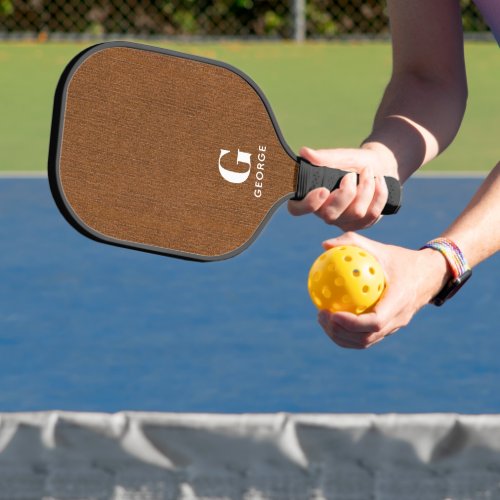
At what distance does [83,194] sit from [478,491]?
80cm

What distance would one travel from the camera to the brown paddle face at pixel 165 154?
2078 mm

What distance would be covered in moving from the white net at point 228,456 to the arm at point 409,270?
0.86 ft

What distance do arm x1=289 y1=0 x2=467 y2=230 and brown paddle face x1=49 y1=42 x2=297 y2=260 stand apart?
0.37 feet

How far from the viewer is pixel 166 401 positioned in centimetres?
394

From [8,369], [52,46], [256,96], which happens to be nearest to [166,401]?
[8,369]

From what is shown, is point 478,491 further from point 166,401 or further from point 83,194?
point 166,401

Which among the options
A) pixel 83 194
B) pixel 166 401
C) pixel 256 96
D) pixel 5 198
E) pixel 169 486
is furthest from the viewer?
pixel 5 198

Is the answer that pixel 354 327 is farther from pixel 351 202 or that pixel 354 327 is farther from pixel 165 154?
pixel 165 154

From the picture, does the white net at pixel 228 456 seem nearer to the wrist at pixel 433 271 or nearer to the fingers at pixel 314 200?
the wrist at pixel 433 271

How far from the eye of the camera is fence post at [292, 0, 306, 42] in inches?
479

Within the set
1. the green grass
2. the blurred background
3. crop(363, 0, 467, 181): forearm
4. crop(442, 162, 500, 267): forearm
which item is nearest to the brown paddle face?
crop(363, 0, 467, 181): forearm

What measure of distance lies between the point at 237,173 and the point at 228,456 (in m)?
0.48

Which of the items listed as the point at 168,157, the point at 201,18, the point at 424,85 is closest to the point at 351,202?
the point at 168,157

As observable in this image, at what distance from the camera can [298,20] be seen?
40.0 ft
